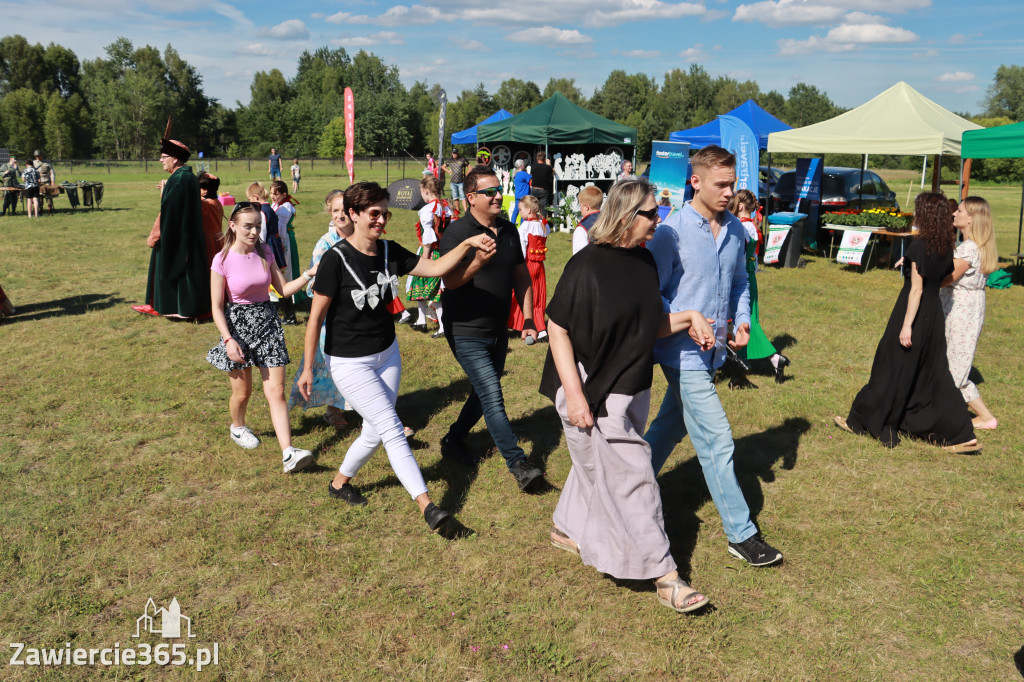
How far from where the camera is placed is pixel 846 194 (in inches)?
655

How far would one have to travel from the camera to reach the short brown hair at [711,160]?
3.58 metres

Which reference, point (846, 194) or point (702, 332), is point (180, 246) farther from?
point (846, 194)

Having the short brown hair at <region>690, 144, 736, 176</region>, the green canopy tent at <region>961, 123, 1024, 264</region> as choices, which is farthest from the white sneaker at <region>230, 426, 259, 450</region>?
the green canopy tent at <region>961, 123, 1024, 264</region>

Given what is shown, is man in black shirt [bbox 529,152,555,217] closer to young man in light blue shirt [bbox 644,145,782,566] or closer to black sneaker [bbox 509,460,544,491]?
black sneaker [bbox 509,460,544,491]

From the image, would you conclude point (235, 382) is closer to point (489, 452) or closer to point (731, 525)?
point (489, 452)

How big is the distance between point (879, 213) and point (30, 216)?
851 inches

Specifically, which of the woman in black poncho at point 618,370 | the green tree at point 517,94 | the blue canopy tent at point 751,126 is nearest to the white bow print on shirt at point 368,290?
the woman in black poncho at point 618,370

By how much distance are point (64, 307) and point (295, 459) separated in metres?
6.91

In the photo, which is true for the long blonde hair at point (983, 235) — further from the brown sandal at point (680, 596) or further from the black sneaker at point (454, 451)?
the black sneaker at point (454, 451)

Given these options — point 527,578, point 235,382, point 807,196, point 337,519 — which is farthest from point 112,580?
point 807,196

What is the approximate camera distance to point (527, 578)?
372 cm

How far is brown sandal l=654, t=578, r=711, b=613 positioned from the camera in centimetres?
332

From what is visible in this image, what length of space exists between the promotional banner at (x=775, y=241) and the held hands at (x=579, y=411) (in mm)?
11504

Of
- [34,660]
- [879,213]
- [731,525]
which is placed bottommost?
[34,660]
